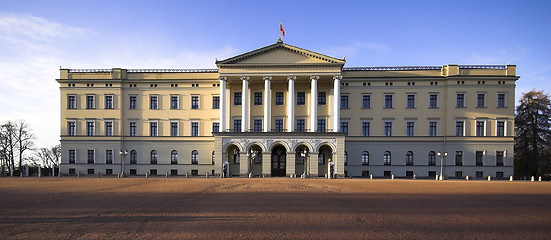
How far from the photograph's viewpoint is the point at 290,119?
35.7m

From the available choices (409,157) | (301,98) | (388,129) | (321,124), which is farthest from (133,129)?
(409,157)

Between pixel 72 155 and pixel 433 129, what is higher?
pixel 433 129

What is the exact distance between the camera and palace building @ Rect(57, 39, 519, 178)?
117 feet

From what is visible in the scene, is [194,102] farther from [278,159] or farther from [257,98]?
[278,159]

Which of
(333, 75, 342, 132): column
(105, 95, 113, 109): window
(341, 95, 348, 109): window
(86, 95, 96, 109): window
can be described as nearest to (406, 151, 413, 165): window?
(341, 95, 348, 109): window

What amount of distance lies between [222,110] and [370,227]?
90.5 ft

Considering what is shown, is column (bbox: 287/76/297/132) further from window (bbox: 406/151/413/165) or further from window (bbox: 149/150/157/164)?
window (bbox: 149/150/157/164)

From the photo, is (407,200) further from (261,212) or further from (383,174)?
(383,174)

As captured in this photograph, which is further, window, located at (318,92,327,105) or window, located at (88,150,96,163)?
window, located at (88,150,96,163)

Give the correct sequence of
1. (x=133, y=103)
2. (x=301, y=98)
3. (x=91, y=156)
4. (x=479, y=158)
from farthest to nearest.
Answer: (x=133, y=103), (x=91, y=156), (x=301, y=98), (x=479, y=158)

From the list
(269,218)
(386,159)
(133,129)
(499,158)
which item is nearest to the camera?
(269,218)

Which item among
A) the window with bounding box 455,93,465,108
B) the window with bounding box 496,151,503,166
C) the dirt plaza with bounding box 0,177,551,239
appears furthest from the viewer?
the window with bounding box 455,93,465,108

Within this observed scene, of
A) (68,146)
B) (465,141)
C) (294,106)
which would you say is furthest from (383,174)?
(68,146)

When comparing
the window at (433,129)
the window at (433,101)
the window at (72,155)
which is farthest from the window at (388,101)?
the window at (72,155)
